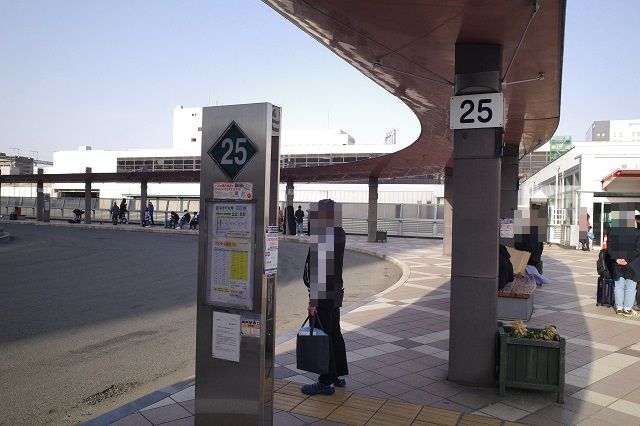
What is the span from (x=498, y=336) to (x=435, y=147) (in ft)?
37.6

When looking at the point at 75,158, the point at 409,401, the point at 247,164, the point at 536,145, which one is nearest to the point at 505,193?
the point at 536,145

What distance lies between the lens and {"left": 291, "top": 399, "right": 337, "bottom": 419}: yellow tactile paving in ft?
14.9

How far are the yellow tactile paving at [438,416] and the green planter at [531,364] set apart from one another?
0.80 metres

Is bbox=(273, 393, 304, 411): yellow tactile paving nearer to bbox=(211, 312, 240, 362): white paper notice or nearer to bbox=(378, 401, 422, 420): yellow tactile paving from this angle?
bbox=(378, 401, 422, 420): yellow tactile paving

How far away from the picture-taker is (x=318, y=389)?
499 cm

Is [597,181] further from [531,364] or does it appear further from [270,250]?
[270,250]

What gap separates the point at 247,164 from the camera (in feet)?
12.1

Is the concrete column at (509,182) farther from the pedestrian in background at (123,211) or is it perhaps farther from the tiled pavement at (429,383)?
the pedestrian in background at (123,211)

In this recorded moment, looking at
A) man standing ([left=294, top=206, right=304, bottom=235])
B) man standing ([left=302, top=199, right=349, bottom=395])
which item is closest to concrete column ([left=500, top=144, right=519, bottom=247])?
man standing ([left=302, top=199, right=349, bottom=395])

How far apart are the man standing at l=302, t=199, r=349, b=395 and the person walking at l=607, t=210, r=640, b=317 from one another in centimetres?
638

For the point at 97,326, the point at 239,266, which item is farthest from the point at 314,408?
the point at 97,326

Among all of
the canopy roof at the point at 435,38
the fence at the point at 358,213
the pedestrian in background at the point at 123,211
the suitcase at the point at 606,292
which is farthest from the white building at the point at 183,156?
the canopy roof at the point at 435,38

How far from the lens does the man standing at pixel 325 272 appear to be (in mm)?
4856

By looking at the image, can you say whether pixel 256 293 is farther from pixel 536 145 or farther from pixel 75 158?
pixel 75 158
